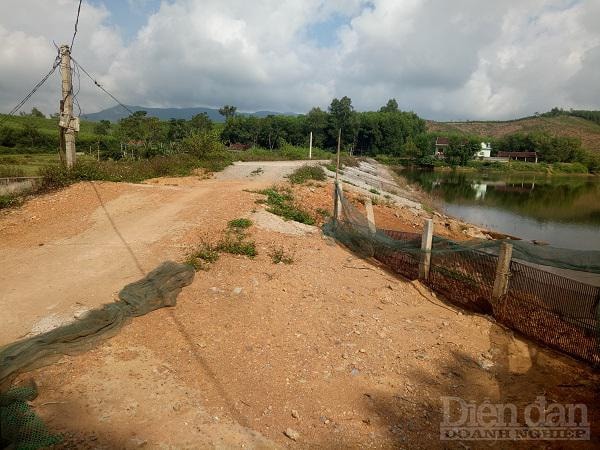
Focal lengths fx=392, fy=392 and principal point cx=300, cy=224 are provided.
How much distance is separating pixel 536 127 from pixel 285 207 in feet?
483

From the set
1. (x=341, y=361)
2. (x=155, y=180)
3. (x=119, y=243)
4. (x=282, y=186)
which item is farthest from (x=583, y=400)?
(x=155, y=180)

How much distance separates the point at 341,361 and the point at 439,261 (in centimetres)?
324

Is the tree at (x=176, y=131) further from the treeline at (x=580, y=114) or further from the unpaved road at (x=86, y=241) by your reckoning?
the treeline at (x=580, y=114)

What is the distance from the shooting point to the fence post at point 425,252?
719cm

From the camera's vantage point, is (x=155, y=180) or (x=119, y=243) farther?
(x=155, y=180)

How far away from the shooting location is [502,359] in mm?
5344

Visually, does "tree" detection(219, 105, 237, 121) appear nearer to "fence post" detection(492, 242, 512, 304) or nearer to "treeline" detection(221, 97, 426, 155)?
"treeline" detection(221, 97, 426, 155)

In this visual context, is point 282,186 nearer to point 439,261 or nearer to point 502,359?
point 439,261

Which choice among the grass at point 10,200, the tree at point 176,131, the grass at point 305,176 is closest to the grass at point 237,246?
the grass at point 10,200

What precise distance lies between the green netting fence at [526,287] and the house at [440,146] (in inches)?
2923

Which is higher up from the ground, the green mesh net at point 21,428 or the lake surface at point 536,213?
the green mesh net at point 21,428

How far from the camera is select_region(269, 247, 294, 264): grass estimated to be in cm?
781

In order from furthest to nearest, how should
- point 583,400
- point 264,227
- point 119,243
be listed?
1. point 264,227
2. point 119,243
3. point 583,400

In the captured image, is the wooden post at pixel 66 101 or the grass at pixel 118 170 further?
the grass at pixel 118 170
